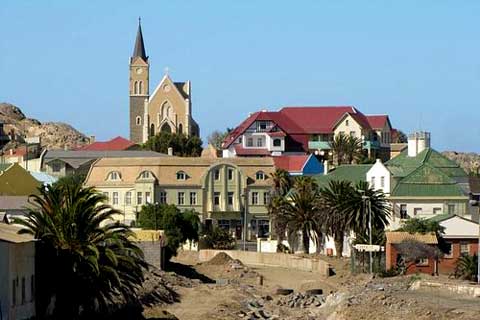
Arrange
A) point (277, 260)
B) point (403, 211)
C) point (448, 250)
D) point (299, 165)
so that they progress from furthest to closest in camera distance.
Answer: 1. point (299, 165)
2. point (403, 211)
3. point (277, 260)
4. point (448, 250)

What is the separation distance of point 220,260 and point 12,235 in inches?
1766

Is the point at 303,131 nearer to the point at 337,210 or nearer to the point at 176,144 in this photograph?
the point at 176,144

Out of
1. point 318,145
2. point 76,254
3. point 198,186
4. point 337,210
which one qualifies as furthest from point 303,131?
point 76,254

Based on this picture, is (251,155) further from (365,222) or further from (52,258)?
(52,258)

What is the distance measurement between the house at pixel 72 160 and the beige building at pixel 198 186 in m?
13.4

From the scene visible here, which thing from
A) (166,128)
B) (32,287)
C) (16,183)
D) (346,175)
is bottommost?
(32,287)

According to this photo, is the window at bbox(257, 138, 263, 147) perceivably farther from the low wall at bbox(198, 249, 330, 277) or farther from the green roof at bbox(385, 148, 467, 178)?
the low wall at bbox(198, 249, 330, 277)

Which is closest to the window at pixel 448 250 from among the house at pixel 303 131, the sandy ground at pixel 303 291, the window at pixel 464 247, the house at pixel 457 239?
the house at pixel 457 239

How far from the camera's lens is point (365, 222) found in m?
98.9

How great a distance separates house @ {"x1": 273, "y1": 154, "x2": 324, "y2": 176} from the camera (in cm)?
14275

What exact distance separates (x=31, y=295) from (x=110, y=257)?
4036 millimetres

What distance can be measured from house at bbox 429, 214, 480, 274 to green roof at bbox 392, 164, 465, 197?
12.3 meters

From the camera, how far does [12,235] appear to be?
183ft

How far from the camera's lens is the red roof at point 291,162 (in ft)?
472
